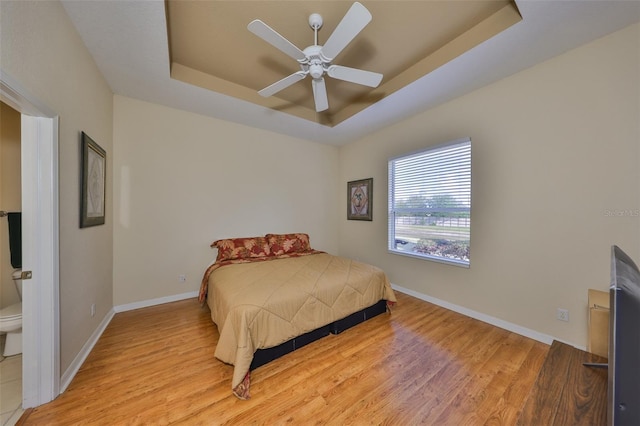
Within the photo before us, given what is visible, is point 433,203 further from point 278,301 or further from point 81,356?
point 81,356

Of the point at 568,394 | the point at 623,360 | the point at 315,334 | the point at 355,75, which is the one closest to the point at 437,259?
the point at 315,334

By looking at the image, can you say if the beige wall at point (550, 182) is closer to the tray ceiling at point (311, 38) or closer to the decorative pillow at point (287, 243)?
the tray ceiling at point (311, 38)

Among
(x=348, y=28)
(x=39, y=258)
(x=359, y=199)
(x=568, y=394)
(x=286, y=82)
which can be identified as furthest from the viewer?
(x=359, y=199)

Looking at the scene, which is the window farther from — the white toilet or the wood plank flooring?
the white toilet

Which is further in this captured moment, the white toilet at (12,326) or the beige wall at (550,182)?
the beige wall at (550,182)

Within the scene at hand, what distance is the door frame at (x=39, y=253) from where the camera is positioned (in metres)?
1.41

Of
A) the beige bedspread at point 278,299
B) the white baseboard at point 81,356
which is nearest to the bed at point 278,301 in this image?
the beige bedspread at point 278,299

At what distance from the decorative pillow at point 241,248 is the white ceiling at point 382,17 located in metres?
1.86

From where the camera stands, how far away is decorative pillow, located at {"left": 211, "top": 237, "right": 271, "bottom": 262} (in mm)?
3264

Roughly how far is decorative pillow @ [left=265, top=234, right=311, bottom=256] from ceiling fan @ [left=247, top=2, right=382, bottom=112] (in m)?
2.18

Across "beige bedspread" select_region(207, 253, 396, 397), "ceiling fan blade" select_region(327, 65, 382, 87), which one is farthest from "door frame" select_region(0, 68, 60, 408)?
"ceiling fan blade" select_region(327, 65, 382, 87)

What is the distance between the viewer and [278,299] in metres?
1.92

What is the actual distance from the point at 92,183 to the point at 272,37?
2080 mm

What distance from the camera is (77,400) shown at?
1.50m
